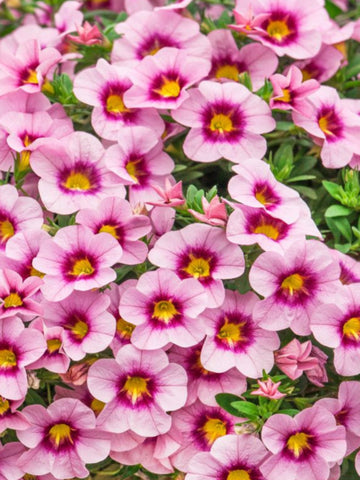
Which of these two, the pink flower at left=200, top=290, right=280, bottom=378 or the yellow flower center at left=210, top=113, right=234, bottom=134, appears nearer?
the pink flower at left=200, top=290, right=280, bottom=378

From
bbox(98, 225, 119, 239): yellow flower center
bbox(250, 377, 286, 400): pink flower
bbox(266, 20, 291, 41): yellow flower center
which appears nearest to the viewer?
bbox(250, 377, 286, 400): pink flower

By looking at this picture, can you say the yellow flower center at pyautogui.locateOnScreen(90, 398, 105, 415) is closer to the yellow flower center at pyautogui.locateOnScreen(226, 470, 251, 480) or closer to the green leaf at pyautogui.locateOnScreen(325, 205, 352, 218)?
the yellow flower center at pyautogui.locateOnScreen(226, 470, 251, 480)

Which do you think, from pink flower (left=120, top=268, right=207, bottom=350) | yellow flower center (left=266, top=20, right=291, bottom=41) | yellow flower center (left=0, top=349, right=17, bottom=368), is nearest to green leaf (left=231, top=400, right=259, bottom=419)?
pink flower (left=120, top=268, right=207, bottom=350)

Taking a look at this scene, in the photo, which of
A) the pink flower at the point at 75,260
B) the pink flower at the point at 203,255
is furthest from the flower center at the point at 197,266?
the pink flower at the point at 75,260

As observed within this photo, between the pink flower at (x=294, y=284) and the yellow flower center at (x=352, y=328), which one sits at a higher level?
the pink flower at (x=294, y=284)

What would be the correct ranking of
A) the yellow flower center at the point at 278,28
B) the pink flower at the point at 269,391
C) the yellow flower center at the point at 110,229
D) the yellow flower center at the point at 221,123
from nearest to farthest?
the pink flower at the point at 269,391, the yellow flower center at the point at 110,229, the yellow flower center at the point at 221,123, the yellow flower center at the point at 278,28

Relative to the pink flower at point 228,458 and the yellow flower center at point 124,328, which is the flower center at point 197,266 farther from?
the pink flower at point 228,458
